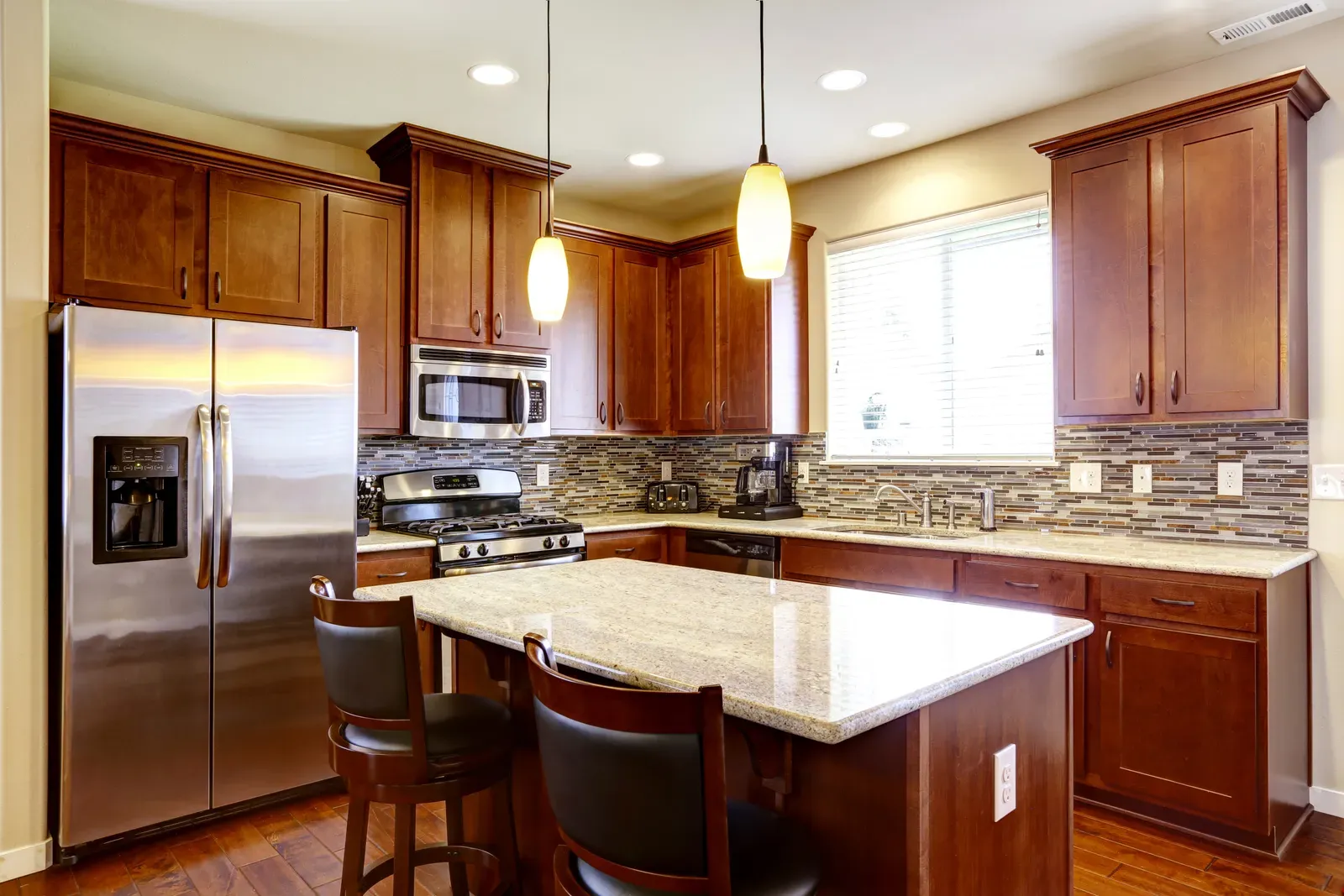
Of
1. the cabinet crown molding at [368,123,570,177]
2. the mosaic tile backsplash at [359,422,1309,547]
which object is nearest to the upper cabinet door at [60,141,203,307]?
the cabinet crown molding at [368,123,570,177]

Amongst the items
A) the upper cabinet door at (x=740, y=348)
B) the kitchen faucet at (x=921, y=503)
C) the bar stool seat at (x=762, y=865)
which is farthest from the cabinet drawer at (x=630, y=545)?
the bar stool seat at (x=762, y=865)

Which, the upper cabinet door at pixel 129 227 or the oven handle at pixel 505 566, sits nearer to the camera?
the upper cabinet door at pixel 129 227

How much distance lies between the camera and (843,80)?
312 centimetres

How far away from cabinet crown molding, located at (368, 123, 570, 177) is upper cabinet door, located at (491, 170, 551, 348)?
6 centimetres

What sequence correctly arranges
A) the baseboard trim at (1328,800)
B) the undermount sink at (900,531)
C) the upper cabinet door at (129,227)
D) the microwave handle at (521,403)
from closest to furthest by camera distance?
the baseboard trim at (1328,800), the upper cabinet door at (129,227), the undermount sink at (900,531), the microwave handle at (521,403)

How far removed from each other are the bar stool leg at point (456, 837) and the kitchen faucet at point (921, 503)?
8.10 ft

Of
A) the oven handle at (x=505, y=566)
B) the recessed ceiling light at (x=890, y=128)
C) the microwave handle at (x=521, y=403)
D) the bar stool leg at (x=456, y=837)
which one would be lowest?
the bar stool leg at (x=456, y=837)

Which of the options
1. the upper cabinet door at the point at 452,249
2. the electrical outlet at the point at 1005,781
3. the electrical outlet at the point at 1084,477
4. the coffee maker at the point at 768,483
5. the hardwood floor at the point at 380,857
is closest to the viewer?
the electrical outlet at the point at 1005,781

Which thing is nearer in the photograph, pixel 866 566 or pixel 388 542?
pixel 388 542

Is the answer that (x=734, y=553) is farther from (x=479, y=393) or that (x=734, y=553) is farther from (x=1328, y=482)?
(x=1328, y=482)

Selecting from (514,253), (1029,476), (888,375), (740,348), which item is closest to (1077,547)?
(1029,476)

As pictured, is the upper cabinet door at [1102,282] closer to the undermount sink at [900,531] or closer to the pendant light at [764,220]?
the undermount sink at [900,531]

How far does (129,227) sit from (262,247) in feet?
1.46

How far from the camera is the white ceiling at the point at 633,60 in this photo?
2.63 metres
